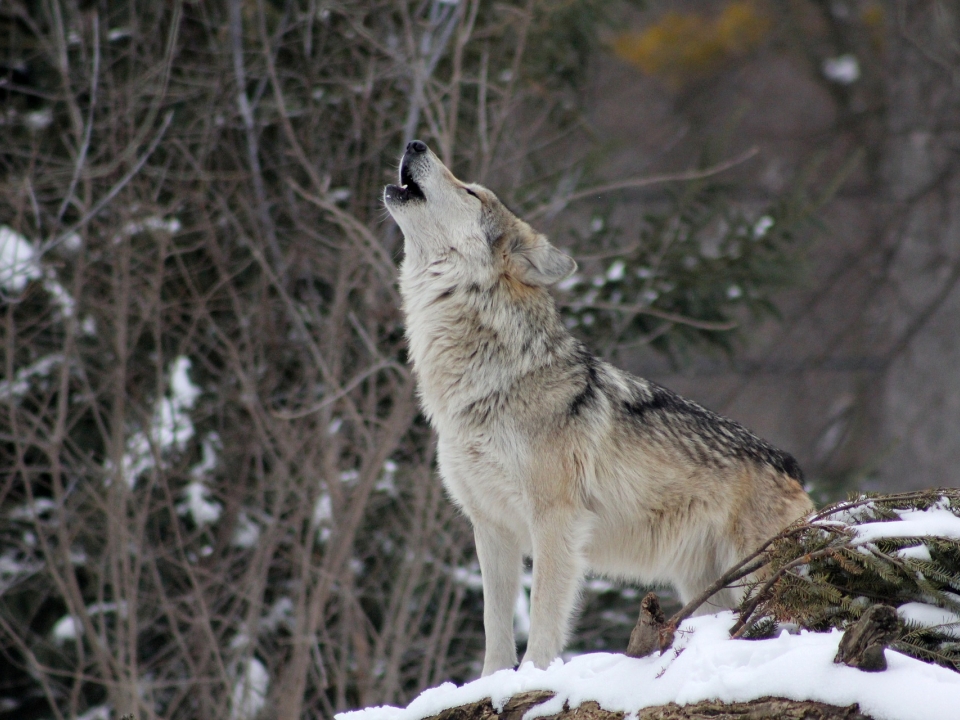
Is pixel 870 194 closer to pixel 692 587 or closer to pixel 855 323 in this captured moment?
pixel 855 323

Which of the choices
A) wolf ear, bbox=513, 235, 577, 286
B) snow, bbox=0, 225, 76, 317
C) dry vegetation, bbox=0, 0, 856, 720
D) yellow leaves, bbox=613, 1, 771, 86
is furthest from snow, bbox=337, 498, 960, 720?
yellow leaves, bbox=613, 1, 771, 86

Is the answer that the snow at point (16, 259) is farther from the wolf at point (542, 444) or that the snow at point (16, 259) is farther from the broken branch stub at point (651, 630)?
the broken branch stub at point (651, 630)

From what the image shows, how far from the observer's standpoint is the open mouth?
15.6 ft

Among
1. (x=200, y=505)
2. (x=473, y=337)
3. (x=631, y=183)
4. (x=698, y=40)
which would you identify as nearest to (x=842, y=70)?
(x=698, y=40)

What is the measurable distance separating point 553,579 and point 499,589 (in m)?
0.35

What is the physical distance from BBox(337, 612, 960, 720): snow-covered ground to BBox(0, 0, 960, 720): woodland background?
3.77 metres

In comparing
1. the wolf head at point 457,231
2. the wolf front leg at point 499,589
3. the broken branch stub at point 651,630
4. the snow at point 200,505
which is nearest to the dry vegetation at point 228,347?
the snow at point 200,505

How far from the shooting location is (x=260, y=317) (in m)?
8.00

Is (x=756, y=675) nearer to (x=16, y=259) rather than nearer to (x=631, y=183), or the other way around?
(x=631, y=183)

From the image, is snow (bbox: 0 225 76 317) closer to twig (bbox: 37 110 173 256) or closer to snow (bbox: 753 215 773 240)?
twig (bbox: 37 110 173 256)

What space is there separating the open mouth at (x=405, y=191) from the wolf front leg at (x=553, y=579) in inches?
65.1

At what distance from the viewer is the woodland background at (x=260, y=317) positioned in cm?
735

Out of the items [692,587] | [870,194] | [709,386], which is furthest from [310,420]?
[870,194]

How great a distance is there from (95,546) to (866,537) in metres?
6.68
